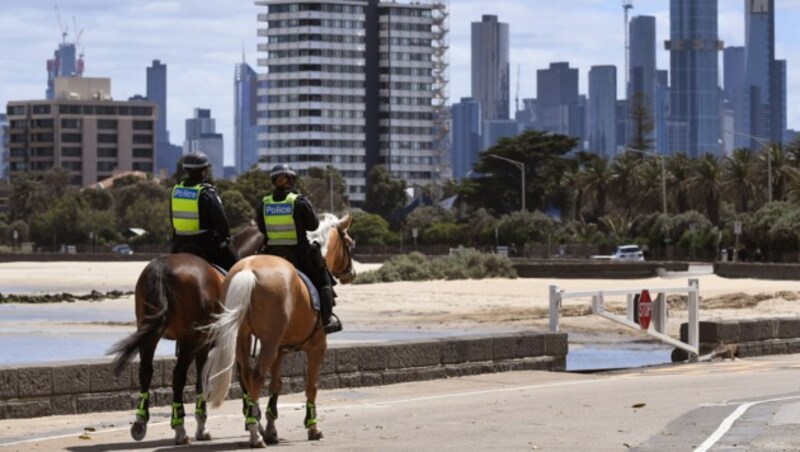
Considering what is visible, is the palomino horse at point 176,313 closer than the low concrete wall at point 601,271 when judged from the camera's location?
Yes

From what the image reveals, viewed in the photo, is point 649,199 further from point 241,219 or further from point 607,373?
point 607,373

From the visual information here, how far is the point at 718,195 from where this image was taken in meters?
114

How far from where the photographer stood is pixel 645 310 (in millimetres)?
23938

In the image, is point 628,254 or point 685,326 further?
point 628,254

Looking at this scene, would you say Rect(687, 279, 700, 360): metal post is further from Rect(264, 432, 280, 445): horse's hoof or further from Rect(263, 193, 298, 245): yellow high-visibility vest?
Rect(264, 432, 280, 445): horse's hoof

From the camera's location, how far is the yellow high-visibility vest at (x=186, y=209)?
14953 millimetres

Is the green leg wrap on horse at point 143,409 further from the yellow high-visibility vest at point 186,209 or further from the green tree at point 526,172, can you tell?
the green tree at point 526,172

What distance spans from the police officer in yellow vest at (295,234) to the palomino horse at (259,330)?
1.24 ft

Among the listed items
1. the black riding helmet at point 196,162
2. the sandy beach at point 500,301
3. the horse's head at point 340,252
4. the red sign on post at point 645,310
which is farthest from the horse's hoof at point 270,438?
the sandy beach at point 500,301

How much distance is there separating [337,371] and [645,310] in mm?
6304

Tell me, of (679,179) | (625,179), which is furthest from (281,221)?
(625,179)

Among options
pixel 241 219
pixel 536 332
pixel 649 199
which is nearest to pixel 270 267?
pixel 536 332

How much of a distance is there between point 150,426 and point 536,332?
8159 mm

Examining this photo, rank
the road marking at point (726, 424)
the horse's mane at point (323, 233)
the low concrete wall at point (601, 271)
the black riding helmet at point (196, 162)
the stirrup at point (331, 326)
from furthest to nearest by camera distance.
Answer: the low concrete wall at point (601, 271) → the horse's mane at point (323, 233) → the black riding helmet at point (196, 162) → the stirrup at point (331, 326) → the road marking at point (726, 424)
